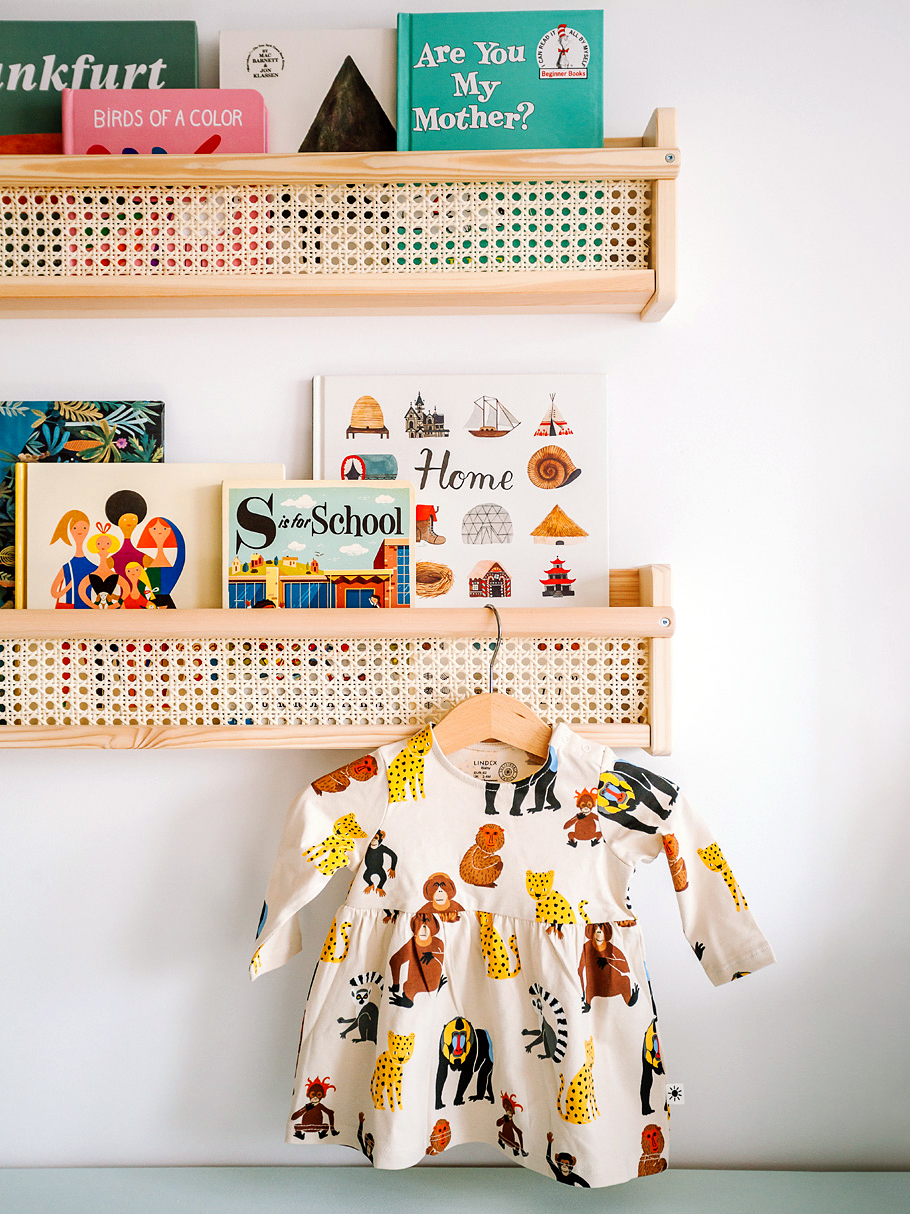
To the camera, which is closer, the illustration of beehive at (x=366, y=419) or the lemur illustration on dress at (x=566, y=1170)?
the lemur illustration on dress at (x=566, y=1170)

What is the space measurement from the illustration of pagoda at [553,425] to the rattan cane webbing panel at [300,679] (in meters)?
0.28

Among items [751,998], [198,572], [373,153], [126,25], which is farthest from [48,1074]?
[126,25]

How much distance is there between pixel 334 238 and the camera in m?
0.97

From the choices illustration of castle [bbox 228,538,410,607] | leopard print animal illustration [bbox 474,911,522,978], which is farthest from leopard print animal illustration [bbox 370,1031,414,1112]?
illustration of castle [bbox 228,538,410,607]

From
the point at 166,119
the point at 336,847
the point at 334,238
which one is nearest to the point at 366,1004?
the point at 336,847

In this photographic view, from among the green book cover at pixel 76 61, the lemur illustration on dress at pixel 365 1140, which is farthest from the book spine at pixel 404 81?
the lemur illustration on dress at pixel 365 1140

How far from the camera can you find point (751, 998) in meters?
1.09

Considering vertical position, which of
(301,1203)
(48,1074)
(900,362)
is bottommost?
(301,1203)

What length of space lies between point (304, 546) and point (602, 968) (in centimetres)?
62

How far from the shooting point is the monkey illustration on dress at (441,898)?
960mm

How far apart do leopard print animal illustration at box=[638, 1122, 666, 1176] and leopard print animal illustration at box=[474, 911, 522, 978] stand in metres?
0.24

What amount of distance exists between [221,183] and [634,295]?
1.70ft

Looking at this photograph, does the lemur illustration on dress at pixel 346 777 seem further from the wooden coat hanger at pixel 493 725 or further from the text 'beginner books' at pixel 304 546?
the text 'beginner books' at pixel 304 546

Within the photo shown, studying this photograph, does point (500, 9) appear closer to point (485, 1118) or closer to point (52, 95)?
point (52, 95)
